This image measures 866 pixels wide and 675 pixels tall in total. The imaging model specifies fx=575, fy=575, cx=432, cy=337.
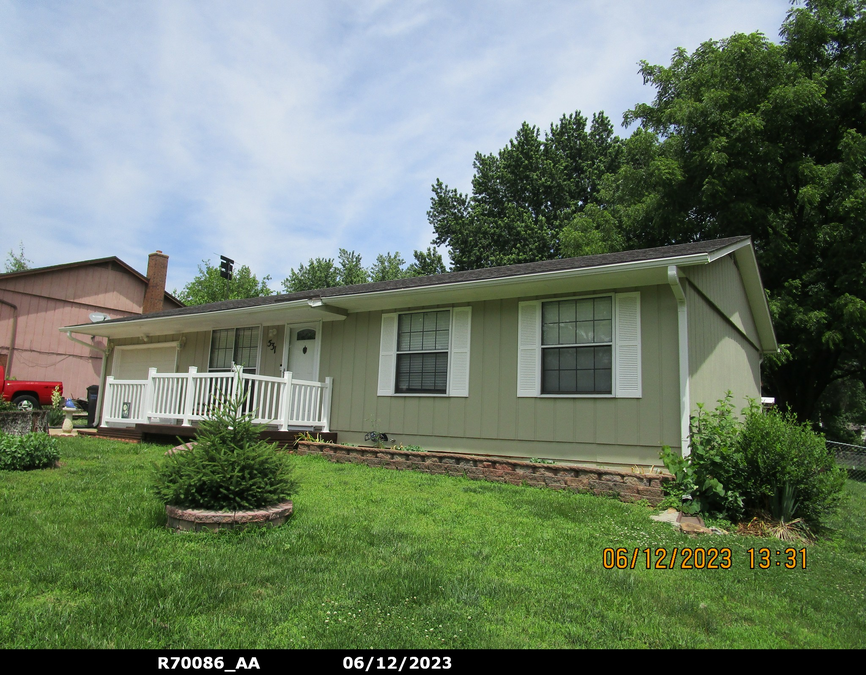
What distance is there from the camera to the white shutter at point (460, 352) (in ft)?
27.9

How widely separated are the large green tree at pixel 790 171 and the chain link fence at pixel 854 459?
1.52 metres

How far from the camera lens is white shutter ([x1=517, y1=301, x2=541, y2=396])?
7.89m

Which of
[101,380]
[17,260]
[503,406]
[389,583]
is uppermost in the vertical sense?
[17,260]

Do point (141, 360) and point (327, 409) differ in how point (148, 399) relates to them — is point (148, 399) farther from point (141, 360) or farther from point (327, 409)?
point (141, 360)

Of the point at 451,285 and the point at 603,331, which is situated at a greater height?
the point at 451,285

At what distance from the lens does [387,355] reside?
933 centimetres

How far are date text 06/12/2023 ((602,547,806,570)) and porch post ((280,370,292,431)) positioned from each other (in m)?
6.22

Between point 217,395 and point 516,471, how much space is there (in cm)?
469

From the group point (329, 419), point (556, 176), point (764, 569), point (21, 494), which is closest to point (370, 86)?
point (329, 419)

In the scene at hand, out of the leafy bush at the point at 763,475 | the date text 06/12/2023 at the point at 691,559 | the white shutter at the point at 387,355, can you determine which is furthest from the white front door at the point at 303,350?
the date text 06/12/2023 at the point at 691,559

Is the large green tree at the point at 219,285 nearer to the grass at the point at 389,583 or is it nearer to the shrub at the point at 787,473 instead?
→ the grass at the point at 389,583

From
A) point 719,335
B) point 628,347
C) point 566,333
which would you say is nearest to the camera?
point 628,347

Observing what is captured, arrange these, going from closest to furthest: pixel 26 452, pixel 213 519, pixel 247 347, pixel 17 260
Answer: pixel 213 519
pixel 26 452
pixel 247 347
pixel 17 260

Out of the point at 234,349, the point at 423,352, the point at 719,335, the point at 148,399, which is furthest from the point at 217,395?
the point at 719,335
